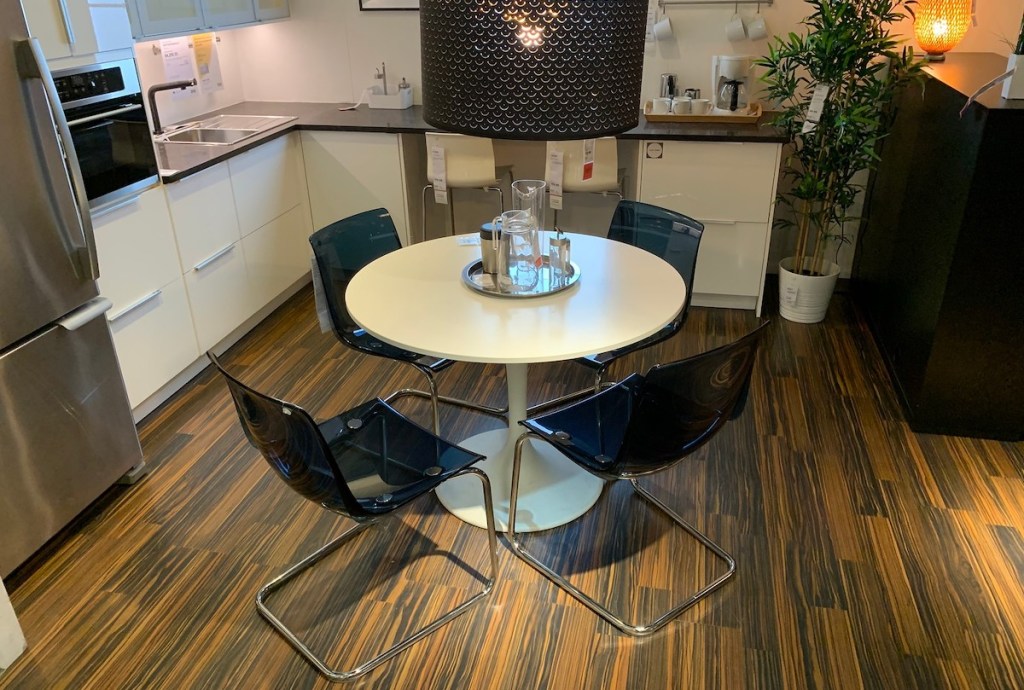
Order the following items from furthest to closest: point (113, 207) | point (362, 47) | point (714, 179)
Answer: point (362, 47), point (714, 179), point (113, 207)

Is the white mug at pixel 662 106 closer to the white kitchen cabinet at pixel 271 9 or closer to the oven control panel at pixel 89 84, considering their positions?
the white kitchen cabinet at pixel 271 9

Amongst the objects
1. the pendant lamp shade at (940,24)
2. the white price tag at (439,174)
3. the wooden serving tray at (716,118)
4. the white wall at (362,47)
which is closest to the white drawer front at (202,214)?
the white price tag at (439,174)

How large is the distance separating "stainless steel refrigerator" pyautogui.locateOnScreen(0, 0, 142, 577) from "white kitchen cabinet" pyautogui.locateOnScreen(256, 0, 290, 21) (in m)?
2.03

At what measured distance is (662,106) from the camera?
375 cm

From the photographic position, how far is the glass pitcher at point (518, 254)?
221 cm

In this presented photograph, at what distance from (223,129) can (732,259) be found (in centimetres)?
260

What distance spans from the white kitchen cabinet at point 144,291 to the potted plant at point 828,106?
2584 mm

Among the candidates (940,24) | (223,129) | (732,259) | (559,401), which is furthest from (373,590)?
(940,24)

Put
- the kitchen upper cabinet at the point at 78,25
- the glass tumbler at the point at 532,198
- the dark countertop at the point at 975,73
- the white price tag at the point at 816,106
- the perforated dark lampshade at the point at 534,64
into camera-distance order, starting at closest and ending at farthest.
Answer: the perforated dark lampshade at the point at 534,64 → the kitchen upper cabinet at the point at 78,25 → the glass tumbler at the point at 532,198 → the dark countertop at the point at 975,73 → the white price tag at the point at 816,106

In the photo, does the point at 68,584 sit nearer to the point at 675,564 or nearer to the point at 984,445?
the point at 675,564

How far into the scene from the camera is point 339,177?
3963 millimetres

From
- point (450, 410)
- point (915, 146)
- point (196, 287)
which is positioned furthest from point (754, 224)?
point (196, 287)

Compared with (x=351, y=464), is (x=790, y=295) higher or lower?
lower

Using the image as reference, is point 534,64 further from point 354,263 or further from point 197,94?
point 197,94
